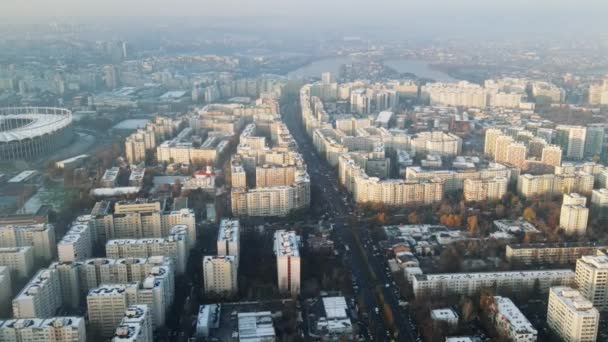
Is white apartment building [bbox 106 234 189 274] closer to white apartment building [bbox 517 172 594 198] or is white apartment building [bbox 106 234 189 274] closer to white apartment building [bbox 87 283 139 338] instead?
white apartment building [bbox 87 283 139 338]

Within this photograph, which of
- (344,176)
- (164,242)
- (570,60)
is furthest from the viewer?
(570,60)

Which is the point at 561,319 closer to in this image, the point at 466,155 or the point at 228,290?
the point at 228,290

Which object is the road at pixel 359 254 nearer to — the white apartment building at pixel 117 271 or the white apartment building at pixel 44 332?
the white apartment building at pixel 117 271

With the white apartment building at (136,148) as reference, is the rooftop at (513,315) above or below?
below

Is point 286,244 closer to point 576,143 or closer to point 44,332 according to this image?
point 44,332

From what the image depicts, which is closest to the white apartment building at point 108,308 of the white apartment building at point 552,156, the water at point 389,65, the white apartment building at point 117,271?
the white apartment building at point 117,271

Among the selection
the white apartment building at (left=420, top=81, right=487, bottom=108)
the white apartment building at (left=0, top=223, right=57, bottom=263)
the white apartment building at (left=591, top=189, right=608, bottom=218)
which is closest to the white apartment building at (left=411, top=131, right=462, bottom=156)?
the white apartment building at (left=591, top=189, right=608, bottom=218)

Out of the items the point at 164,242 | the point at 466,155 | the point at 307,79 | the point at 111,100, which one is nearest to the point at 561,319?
the point at 164,242
